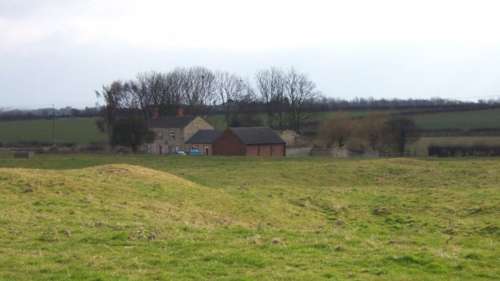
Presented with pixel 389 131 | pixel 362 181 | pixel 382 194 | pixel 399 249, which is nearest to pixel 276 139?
pixel 389 131

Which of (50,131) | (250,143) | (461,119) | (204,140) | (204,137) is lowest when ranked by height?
(250,143)

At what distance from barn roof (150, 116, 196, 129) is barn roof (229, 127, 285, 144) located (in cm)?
1413

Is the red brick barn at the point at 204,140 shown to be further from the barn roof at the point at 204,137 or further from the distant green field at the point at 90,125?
the distant green field at the point at 90,125

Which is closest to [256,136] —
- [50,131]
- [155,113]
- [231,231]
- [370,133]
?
[370,133]

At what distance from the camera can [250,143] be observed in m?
81.6

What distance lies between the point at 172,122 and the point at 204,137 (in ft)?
22.5

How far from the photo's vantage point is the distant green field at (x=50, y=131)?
101000 millimetres

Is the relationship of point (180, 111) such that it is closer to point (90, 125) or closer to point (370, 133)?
point (90, 125)

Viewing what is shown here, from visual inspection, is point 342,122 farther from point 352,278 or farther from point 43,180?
point 352,278

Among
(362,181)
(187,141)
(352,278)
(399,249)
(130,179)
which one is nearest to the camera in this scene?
(352,278)

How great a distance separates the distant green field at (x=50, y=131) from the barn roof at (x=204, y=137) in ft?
48.3

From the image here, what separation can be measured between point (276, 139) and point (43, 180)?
65410 mm

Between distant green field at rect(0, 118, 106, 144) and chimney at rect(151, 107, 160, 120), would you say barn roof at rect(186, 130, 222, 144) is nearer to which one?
distant green field at rect(0, 118, 106, 144)

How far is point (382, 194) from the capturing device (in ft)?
88.8
